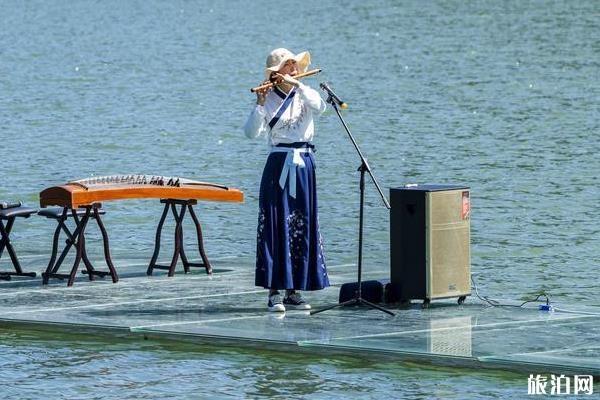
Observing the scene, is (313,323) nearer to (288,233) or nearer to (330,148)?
(288,233)

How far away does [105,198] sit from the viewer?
16422 mm

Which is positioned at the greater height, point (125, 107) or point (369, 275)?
point (125, 107)

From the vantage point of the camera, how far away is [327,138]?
36.3 metres

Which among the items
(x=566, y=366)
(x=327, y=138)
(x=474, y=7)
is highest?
(x=474, y=7)

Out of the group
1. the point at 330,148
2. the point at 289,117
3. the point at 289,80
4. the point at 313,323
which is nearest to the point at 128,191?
the point at 289,117

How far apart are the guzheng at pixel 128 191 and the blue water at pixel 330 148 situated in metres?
1.62

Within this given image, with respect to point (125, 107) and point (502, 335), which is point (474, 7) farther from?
point (502, 335)

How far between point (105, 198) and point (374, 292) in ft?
8.36

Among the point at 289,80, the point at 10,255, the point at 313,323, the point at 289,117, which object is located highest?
the point at 289,80

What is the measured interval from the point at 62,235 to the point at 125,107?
903 inches

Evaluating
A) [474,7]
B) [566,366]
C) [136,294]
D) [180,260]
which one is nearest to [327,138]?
[180,260]

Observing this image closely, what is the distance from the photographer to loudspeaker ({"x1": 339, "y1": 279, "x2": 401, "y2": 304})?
49.9 ft

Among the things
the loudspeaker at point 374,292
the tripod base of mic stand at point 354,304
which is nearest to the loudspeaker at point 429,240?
the loudspeaker at point 374,292

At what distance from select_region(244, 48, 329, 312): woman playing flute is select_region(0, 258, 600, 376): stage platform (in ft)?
1.13
